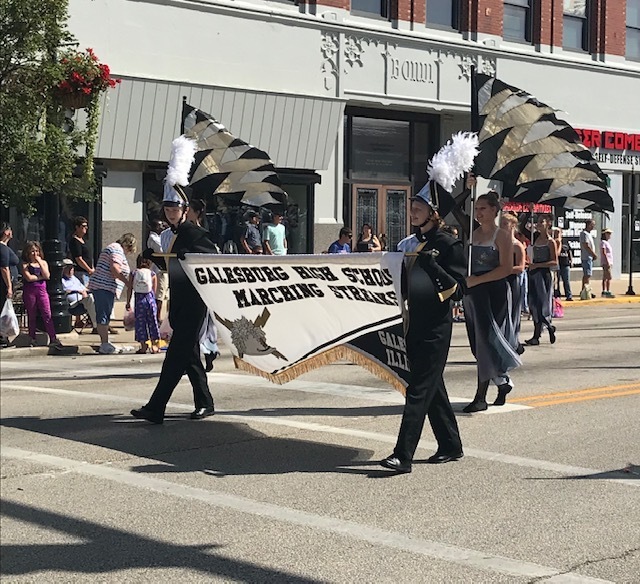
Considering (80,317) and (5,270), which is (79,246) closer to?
(80,317)

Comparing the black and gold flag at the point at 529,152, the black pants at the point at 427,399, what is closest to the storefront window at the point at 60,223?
the black and gold flag at the point at 529,152

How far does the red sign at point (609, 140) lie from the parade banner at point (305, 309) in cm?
2489

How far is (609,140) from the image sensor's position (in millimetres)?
33219

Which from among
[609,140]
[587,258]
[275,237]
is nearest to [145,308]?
[275,237]

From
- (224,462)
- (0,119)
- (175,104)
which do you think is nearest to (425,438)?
(224,462)

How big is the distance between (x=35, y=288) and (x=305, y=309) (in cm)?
815

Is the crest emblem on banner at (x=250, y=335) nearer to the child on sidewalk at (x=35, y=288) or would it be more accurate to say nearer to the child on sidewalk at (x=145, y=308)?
the child on sidewalk at (x=145, y=308)

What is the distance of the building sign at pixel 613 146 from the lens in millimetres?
32594

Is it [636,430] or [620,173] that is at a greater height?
[620,173]

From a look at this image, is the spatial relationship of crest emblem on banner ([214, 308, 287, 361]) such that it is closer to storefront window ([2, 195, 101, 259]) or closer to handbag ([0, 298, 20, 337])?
handbag ([0, 298, 20, 337])

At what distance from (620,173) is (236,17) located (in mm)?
14520

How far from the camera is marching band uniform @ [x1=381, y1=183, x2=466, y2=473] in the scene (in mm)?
7668

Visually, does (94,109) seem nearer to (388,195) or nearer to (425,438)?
(425,438)

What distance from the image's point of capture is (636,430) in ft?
30.5
